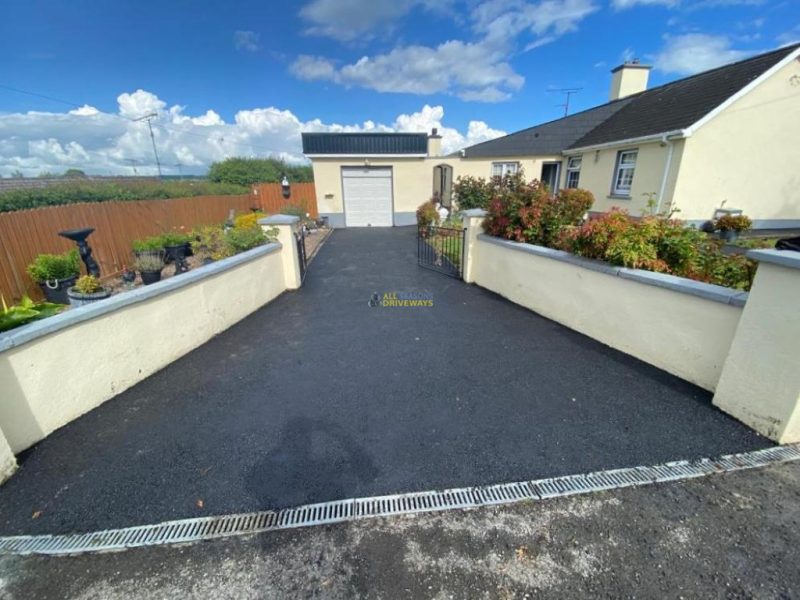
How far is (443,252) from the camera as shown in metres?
8.56

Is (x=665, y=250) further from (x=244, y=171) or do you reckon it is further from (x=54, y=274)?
(x=244, y=171)

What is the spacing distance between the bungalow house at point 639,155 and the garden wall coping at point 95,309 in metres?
10.9

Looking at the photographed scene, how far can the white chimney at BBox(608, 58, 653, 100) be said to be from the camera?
14148 millimetres

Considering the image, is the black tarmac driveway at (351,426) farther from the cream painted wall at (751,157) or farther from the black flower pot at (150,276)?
the cream painted wall at (751,157)

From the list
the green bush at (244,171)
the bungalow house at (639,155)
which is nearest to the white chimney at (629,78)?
the bungalow house at (639,155)

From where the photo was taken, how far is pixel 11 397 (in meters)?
2.37

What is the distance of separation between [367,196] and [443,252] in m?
7.48

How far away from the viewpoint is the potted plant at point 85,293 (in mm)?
4727

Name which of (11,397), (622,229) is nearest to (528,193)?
(622,229)

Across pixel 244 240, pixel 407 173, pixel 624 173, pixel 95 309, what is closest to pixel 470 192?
pixel 407 173

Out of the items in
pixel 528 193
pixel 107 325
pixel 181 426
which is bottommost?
pixel 181 426

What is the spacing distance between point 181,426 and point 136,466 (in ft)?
1.41

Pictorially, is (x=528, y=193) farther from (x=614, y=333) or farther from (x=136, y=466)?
(x=136, y=466)

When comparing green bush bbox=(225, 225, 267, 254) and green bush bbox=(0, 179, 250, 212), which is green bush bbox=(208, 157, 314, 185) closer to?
green bush bbox=(0, 179, 250, 212)
